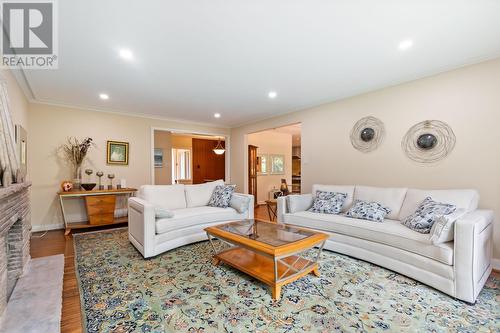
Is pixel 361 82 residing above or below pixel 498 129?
above

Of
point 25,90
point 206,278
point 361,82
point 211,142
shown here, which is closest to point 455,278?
point 206,278

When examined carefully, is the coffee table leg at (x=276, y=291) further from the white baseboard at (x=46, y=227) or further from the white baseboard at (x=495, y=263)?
the white baseboard at (x=46, y=227)

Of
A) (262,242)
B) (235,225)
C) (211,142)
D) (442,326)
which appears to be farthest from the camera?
(211,142)

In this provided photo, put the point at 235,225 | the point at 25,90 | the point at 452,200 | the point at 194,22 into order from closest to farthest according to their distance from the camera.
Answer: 1. the point at 194,22
2. the point at 452,200
3. the point at 235,225
4. the point at 25,90

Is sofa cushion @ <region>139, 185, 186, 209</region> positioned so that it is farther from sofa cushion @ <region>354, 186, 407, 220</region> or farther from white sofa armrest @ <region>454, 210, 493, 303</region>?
white sofa armrest @ <region>454, 210, 493, 303</region>

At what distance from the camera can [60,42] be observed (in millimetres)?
2232

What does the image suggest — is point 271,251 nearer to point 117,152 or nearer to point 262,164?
point 117,152

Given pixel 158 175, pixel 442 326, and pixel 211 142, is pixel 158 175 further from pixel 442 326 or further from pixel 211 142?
pixel 442 326

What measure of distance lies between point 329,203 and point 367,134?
1.34 m


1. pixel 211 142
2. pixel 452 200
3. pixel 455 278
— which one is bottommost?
pixel 455 278

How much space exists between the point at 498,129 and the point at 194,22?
11.3 ft

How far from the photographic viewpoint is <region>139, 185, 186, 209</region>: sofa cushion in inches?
142

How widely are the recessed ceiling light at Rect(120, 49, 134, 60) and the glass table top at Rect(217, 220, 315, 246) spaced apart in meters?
2.20

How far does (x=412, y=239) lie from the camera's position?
2291 millimetres
